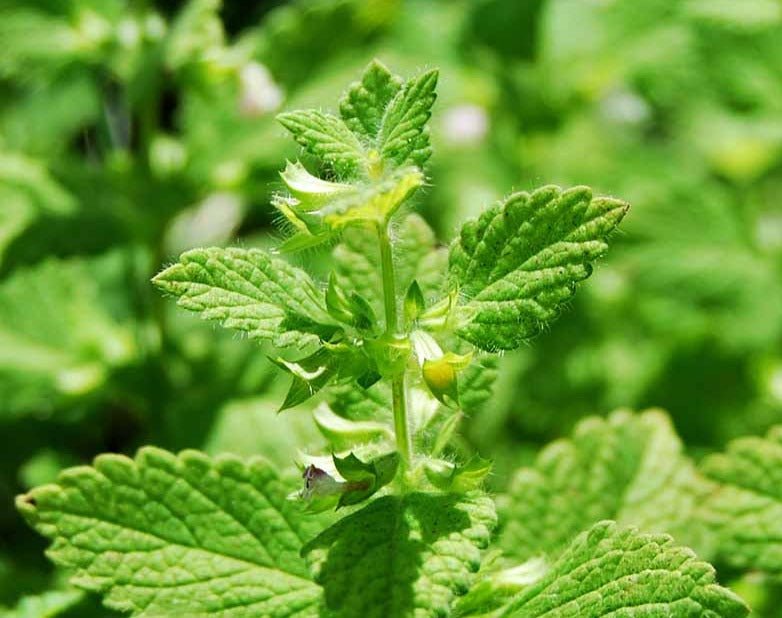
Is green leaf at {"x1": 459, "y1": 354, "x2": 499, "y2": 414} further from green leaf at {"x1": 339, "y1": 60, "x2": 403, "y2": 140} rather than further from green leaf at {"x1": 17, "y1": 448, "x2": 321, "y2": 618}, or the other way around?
green leaf at {"x1": 339, "y1": 60, "x2": 403, "y2": 140}

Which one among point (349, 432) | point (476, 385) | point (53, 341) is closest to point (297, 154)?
point (53, 341)

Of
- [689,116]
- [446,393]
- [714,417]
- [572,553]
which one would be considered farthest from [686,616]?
[689,116]

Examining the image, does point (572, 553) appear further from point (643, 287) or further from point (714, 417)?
point (643, 287)

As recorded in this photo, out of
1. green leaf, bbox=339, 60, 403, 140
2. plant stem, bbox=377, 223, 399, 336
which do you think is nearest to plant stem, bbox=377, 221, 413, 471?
plant stem, bbox=377, 223, 399, 336

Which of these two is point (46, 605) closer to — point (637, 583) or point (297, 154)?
point (637, 583)

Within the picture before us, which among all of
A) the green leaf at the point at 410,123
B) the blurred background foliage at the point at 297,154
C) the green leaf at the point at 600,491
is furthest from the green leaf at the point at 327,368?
the blurred background foliage at the point at 297,154

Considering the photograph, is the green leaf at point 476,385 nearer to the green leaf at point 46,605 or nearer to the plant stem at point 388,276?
the plant stem at point 388,276
